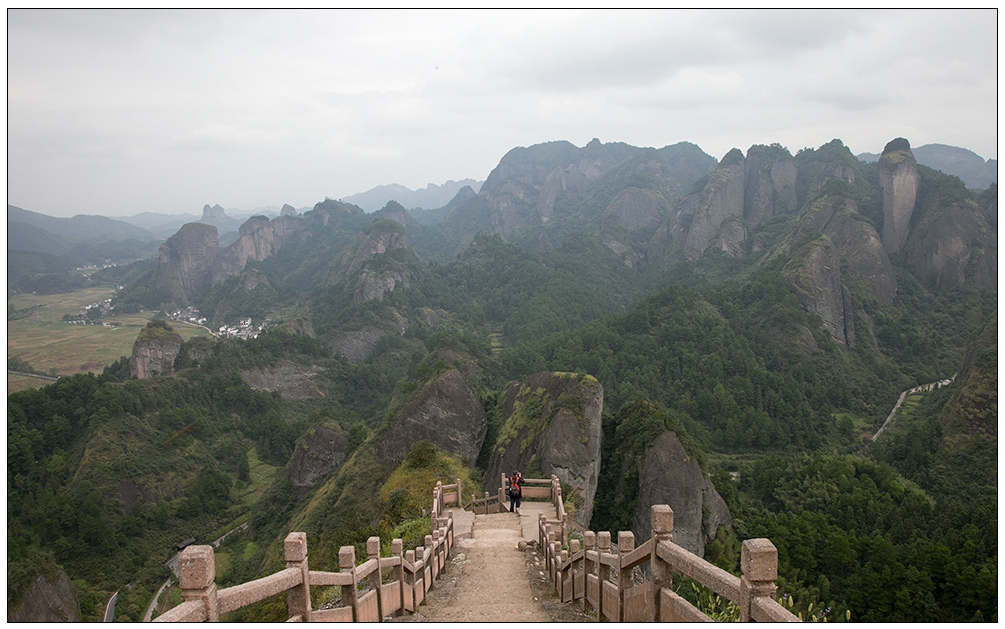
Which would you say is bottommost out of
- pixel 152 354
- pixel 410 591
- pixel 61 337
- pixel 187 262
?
pixel 61 337

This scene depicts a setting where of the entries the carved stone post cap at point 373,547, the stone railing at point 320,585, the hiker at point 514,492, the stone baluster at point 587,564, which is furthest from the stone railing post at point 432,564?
the hiker at point 514,492

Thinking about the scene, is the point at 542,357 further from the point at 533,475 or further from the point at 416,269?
the point at 416,269

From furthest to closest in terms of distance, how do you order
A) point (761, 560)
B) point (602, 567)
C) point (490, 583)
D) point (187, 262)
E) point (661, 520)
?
point (187, 262) < point (490, 583) < point (602, 567) < point (661, 520) < point (761, 560)

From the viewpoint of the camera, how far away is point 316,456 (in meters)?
49.4

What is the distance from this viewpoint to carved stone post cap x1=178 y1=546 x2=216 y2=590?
509cm

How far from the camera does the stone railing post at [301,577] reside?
6.26 metres

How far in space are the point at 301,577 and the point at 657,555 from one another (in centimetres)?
388

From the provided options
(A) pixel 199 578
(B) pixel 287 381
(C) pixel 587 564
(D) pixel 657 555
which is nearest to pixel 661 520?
(D) pixel 657 555

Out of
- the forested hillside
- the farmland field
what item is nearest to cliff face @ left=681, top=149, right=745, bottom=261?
the forested hillside

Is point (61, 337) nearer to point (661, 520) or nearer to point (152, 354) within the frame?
point (152, 354)

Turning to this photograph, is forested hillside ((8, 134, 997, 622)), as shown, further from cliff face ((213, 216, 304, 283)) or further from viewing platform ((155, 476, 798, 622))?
cliff face ((213, 216, 304, 283))

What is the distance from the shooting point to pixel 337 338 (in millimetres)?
95875

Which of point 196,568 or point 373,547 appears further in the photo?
point 373,547

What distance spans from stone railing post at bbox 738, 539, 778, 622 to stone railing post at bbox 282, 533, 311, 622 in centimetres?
431
